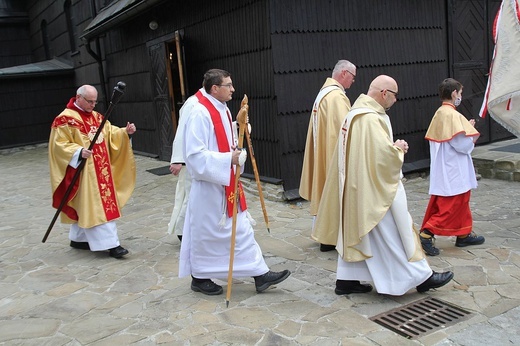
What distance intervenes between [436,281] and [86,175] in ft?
12.1

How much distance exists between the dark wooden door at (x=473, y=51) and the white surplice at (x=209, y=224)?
266 inches

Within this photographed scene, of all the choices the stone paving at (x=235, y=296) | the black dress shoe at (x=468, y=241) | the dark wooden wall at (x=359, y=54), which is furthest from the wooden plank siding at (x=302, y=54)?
the black dress shoe at (x=468, y=241)

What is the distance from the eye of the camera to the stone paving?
362 cm

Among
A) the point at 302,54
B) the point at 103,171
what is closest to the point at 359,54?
the point at 302,54

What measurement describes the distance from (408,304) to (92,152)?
359 cm

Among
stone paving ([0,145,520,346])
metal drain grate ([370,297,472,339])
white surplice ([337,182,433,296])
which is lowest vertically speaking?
metal drain grate ([370,297,472,339])

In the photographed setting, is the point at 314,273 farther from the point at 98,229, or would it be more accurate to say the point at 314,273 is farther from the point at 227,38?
the point at 227,38

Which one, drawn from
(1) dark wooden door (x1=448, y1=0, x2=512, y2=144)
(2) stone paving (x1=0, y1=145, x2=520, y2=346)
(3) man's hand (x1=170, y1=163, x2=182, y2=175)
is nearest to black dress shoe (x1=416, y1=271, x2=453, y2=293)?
(2) stone paving (x1=0, y1=145, x2=520, y2=346)

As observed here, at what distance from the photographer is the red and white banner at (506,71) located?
4055mm

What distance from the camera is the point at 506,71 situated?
13.6ft

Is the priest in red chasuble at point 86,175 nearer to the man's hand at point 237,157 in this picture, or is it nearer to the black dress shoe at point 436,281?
the man's hand at point 237,157

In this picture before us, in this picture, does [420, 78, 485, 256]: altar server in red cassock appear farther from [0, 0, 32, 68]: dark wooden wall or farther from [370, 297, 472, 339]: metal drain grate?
[0, 0, 32, 68]: dark wooden wall

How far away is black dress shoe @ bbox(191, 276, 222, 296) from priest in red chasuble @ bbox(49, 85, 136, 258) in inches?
59.5

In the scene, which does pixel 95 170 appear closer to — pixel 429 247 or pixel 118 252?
pixel 118 252
